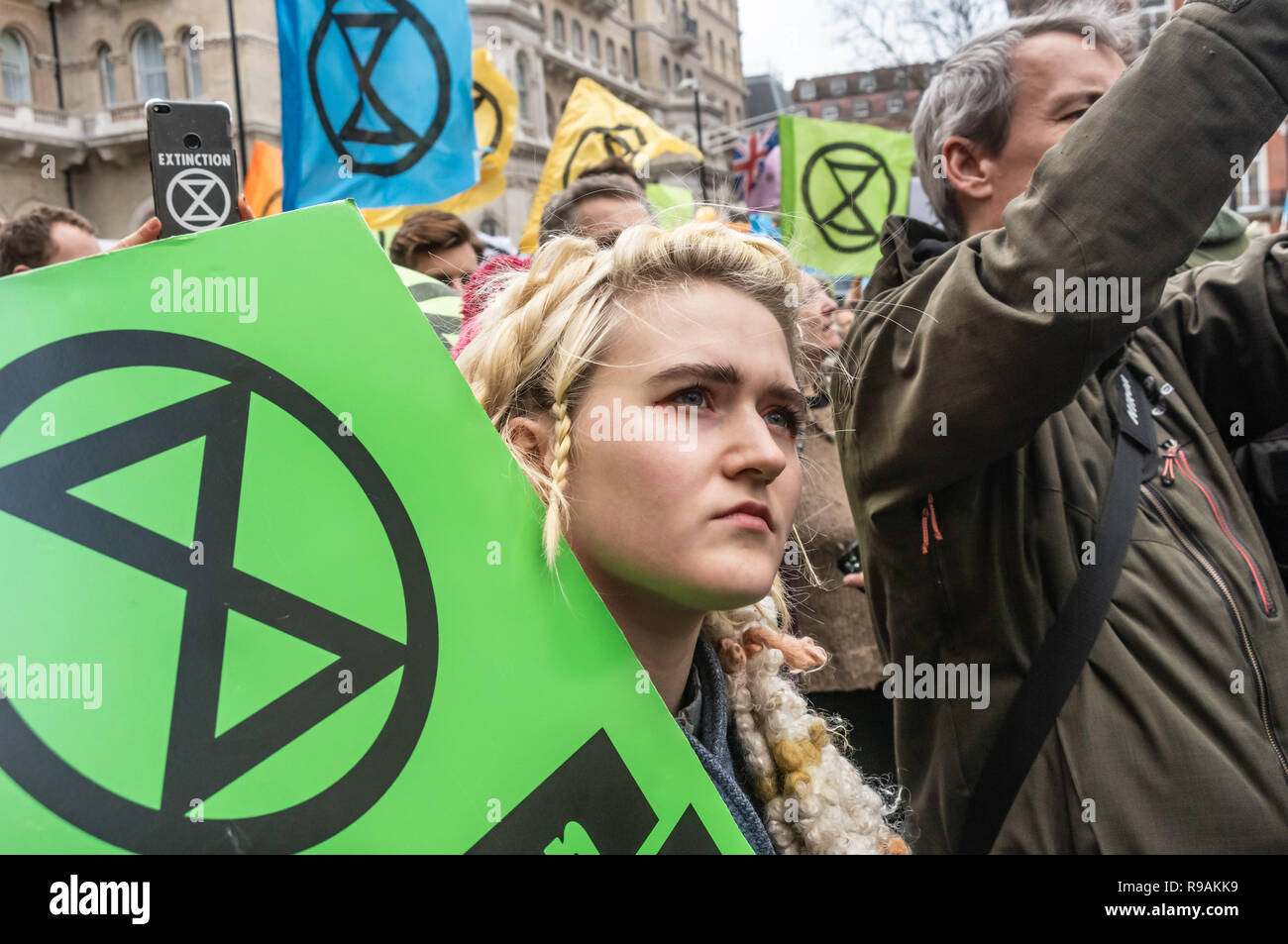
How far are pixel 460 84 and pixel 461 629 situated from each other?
3.84 meters

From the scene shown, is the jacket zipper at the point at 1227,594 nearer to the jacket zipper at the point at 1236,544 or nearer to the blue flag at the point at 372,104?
the jacket zipper at the point at 1236,544

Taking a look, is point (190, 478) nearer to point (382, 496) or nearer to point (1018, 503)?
point (382, 496)

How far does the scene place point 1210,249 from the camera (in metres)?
3.20

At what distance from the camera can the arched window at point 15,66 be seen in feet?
79.6

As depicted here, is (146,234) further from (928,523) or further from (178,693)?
(928,523)

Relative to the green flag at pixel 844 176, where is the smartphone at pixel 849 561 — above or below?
below

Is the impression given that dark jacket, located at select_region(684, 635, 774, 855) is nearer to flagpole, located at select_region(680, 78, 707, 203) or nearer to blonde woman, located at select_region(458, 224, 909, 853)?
blonde woman, located at select_region(458, 224, 909, 853)

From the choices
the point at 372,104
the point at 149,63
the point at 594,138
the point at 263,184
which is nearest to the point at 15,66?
the point at 149,63

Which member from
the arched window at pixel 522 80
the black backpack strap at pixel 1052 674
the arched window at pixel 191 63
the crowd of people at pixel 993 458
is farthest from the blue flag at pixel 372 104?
the arched window at pixel 522 80

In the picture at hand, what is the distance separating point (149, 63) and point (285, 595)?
1163 inches

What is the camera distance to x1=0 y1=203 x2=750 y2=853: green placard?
3.22ft

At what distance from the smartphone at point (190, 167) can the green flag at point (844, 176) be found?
228 inches

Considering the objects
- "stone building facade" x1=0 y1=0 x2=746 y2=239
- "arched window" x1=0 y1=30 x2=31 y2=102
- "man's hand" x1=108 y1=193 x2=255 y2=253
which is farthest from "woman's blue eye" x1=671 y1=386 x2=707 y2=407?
"arched window" x1=0 y1=30 x2=31 y2=102
